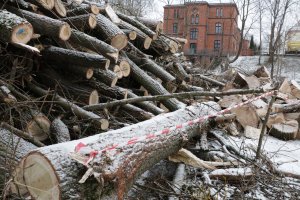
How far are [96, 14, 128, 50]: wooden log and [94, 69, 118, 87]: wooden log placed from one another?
58cm

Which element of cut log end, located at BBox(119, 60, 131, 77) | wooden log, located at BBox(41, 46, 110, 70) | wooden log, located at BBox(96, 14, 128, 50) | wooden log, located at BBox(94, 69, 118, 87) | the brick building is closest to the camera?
wooden log, located at BBox(41, 46, 110, 70)

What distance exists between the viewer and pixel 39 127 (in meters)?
4.32

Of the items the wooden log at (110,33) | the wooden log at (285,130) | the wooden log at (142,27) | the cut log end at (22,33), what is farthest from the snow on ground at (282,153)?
the cut log end at (22,33)

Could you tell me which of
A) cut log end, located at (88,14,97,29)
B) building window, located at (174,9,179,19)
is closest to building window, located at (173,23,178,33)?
building window, located at (174,9,179,19)

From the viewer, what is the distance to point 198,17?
45188 mm

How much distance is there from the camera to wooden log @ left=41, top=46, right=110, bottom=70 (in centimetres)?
491

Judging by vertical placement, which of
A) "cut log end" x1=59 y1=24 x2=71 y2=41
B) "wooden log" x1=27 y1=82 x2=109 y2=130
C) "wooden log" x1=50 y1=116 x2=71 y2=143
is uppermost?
"cut log end" x1=59 y1=24 x2=71 y2=41

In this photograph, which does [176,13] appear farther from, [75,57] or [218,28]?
[75,57]

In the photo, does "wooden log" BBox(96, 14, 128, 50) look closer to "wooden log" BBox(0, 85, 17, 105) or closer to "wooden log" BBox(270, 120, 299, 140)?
"wooden log" BBox(0, 85, 17, 105)

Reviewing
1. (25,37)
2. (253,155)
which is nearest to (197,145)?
(253,155)

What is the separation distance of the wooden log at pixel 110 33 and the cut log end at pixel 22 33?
1425 mm

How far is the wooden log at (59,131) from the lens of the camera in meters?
4.20

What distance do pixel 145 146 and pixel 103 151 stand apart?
66 centimetres

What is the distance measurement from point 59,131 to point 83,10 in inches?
92.5
